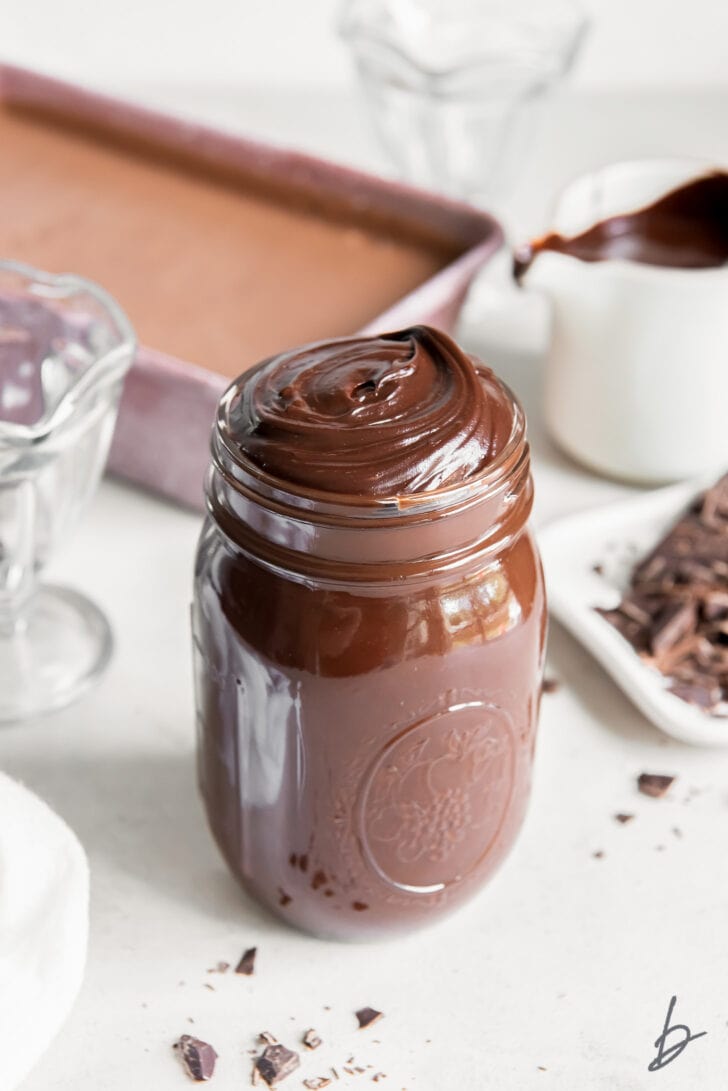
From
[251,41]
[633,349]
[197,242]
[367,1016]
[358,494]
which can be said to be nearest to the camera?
[358,494]

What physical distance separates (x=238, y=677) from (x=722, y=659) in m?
0.38

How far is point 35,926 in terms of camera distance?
64 cm

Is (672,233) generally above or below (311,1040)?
above

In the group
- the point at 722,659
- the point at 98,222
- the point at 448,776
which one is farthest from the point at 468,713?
the point at 98,222

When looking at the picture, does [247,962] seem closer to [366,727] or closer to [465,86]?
[366,727]

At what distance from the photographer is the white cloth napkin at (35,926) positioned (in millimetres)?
603

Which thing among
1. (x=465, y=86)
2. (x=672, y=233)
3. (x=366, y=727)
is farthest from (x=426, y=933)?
(x=465, y=86)

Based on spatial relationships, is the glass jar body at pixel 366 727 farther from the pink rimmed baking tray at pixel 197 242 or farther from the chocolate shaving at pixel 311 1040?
the pink rimmed baking tray at pixel 197 242

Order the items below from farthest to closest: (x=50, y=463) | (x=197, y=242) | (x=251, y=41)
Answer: (x=251, y=41), (x=197, y=242), (x=50, y=463)

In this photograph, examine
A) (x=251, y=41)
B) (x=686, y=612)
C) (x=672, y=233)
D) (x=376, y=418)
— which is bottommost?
(x=251, y=41)

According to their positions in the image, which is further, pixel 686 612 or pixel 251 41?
pixel 251 41

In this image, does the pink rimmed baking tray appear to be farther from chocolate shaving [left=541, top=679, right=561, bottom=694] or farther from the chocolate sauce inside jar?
chocolate shaving [left=541, top=679, right=561, bottom=694]

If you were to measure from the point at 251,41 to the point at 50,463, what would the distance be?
111cm

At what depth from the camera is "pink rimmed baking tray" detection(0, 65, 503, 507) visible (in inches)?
39.6
